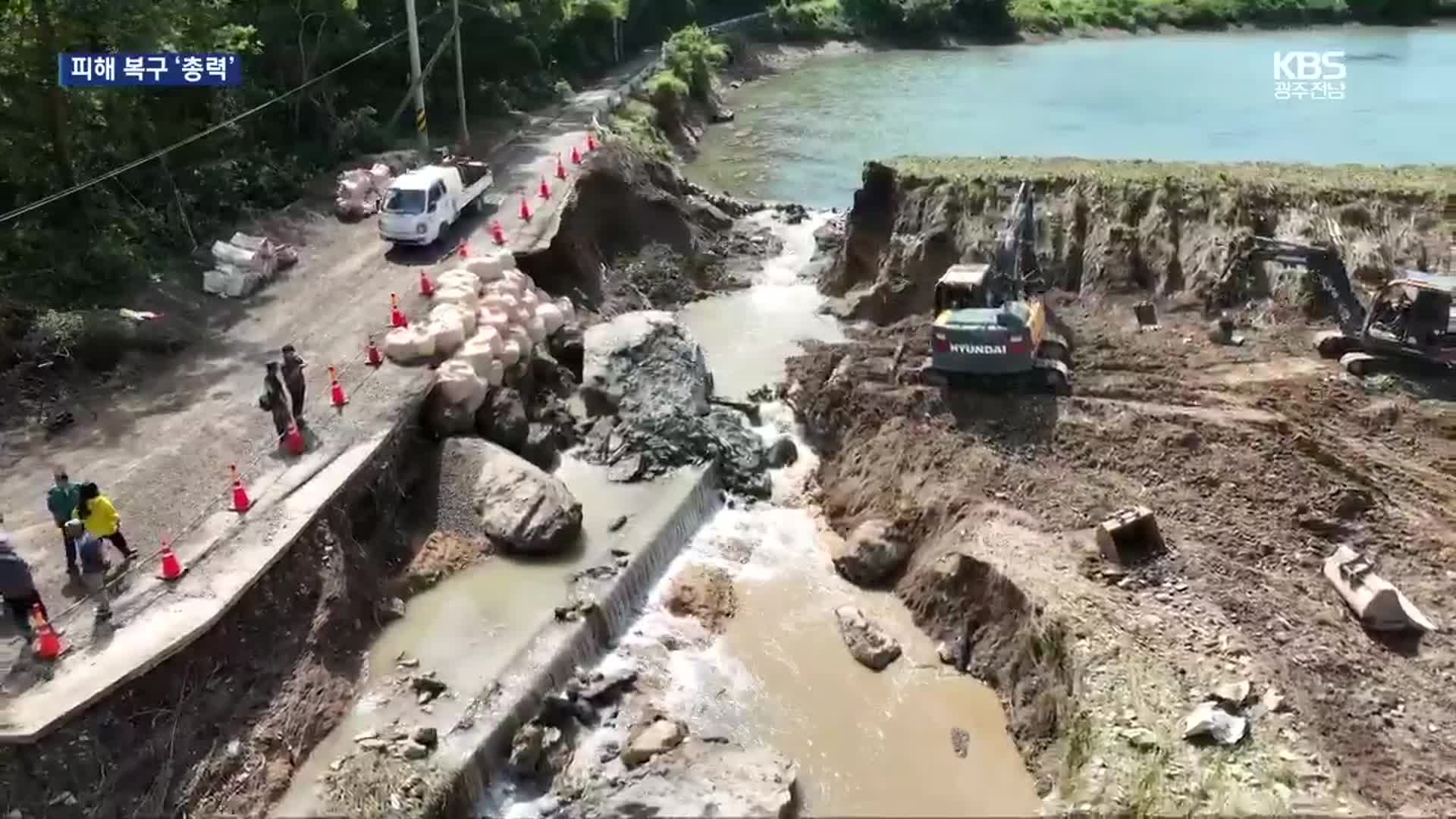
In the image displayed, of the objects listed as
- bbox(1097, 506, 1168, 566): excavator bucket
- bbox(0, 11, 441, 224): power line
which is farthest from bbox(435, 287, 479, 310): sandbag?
bbox(1097, 506, 1168, 566): excavator bucket

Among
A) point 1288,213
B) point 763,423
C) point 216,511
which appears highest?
point 1288,213

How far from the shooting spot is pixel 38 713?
14.0 meters

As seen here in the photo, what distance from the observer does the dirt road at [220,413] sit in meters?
17.6

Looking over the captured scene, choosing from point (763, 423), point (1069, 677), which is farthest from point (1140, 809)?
point (763, 423)

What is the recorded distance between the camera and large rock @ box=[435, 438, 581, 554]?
2062 centimetres

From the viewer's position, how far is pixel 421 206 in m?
28.9

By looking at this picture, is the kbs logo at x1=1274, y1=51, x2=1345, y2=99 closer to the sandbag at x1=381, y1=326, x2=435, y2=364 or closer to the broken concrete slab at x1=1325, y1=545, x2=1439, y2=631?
the broken concrete slab at x1=1325, y1=545, x2=1439, y2=631

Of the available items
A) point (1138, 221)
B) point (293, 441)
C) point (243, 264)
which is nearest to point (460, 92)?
point (243, 264)

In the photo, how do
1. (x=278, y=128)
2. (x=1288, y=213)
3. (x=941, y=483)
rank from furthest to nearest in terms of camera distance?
1. (x=278, y=128)
2. (x=1288, y=213)
3. (x=941, y=483)

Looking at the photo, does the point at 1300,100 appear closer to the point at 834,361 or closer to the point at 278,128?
the point at 834,361

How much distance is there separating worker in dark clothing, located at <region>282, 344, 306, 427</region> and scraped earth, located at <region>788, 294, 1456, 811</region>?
416 inches

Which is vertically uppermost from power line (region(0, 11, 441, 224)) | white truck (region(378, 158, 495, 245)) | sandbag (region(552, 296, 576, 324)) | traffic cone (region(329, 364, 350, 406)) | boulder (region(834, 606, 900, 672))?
power line (region(0, 11, 441, 224))

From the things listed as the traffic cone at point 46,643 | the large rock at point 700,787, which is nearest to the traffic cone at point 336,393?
the traffic cone at point 46,643

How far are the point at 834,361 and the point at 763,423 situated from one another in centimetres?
236
